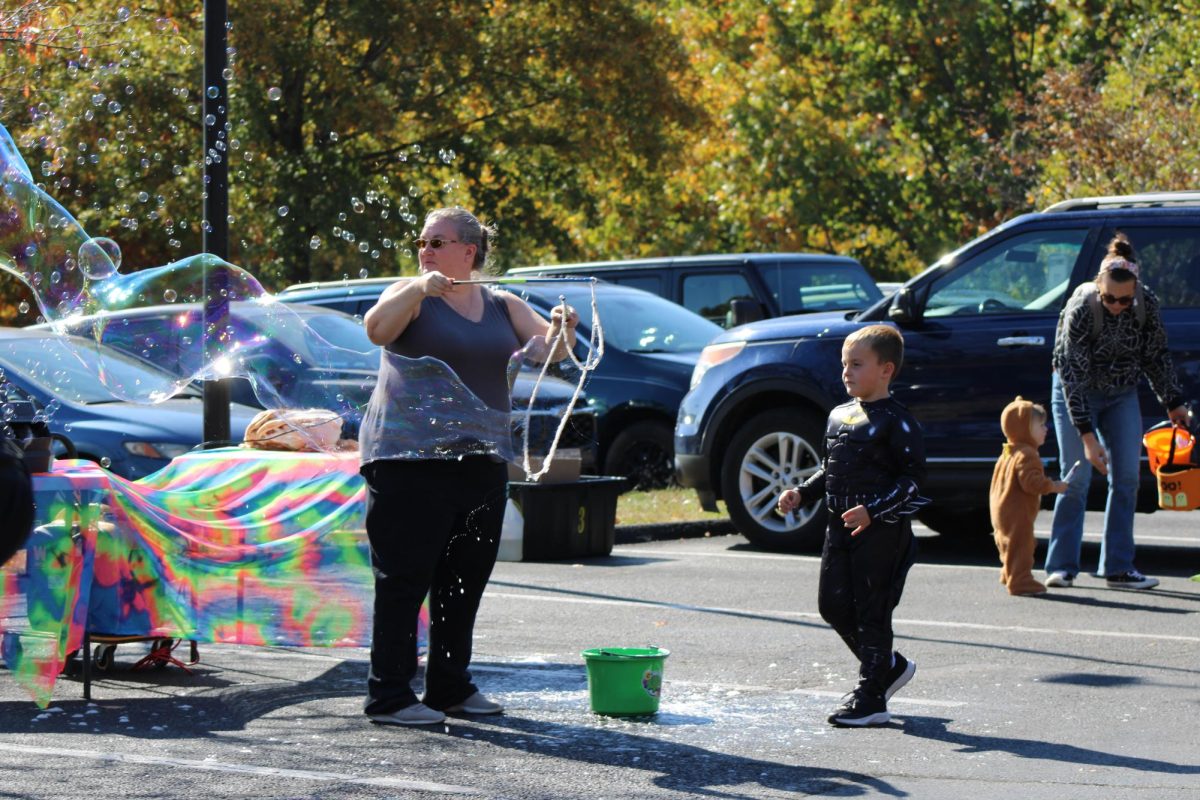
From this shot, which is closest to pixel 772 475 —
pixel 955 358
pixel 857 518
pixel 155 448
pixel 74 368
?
pixel 955 358

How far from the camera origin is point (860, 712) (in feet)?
21.6

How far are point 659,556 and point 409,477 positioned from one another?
5757 millimetres

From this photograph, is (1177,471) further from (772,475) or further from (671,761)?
(671,761)

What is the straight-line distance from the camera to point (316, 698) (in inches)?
283

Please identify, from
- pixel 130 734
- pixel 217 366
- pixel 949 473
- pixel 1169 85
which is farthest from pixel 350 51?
pixel 130 734

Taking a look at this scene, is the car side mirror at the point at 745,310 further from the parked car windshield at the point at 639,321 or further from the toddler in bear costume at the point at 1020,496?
the toddler in bear costume at the point at 1020,496

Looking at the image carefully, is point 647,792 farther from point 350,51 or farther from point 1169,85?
point 1169,85

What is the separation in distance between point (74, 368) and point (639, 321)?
5.09 meters

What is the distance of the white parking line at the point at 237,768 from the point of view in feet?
18.6

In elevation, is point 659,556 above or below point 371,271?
below

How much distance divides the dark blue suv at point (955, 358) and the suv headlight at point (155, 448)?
324 cm

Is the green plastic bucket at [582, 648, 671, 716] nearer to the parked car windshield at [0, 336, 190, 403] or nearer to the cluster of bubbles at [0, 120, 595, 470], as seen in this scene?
the cluster of bubbles at [0, 120, 595, 470]

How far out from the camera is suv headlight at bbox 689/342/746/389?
12289 mm

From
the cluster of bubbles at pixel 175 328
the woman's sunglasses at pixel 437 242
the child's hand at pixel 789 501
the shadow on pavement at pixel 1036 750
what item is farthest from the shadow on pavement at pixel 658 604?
the woman's sunglasses at pixel 437 242
